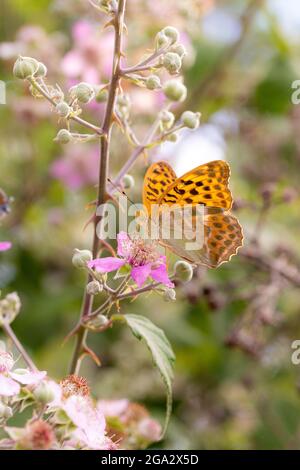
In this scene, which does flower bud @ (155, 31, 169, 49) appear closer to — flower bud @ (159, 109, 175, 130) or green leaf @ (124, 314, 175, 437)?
flower bud @ (159, 109, 175, 130)

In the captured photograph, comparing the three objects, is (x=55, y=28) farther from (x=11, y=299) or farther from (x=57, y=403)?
(x=57, y=403)

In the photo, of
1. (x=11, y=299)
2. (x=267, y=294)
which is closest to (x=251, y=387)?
(x=267, y=294)

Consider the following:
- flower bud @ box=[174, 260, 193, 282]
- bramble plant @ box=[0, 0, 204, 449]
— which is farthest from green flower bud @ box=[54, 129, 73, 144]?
flower bud @ box=[174, 260, 193, 282]

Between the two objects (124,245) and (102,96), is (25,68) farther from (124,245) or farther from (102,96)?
(124,245)

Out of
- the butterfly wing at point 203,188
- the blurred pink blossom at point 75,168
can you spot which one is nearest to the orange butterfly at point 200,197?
the butterfly wing at point 203,188

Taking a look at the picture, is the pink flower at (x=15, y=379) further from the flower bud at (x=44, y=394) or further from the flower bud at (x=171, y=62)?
the flower bud at (x=171, y=62)

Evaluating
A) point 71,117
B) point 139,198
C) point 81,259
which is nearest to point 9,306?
point 81,259
